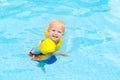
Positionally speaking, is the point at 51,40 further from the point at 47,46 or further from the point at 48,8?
the point at 48,8

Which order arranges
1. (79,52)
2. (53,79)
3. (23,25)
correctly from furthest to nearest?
(23,25), (79,52), (53,79)

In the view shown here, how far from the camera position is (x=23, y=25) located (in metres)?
5.67

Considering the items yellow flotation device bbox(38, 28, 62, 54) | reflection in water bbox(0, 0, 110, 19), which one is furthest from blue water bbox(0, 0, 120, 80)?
yellow flotation device bbox(38, 28, 62, 54)

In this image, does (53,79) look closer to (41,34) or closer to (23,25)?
(41,34)

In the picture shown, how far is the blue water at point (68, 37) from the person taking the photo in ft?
15.8

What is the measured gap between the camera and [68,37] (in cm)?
546

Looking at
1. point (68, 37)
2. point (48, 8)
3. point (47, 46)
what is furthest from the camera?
point (48, 8)

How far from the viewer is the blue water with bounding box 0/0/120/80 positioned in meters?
4.81

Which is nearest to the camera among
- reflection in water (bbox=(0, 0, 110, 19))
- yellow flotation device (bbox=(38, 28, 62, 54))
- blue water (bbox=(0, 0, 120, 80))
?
yellow flotation device (bbox=(38, 28, 62, 54))

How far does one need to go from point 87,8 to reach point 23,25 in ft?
4.05

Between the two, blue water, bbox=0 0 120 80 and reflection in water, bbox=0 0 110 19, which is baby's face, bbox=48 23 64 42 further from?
reflection in water, bbox=0 0 110 19

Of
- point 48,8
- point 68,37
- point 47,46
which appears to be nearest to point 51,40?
point 47,46

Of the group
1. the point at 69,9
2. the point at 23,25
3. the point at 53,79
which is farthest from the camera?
the point at 69,9

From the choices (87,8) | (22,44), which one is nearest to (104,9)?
(87,8)
